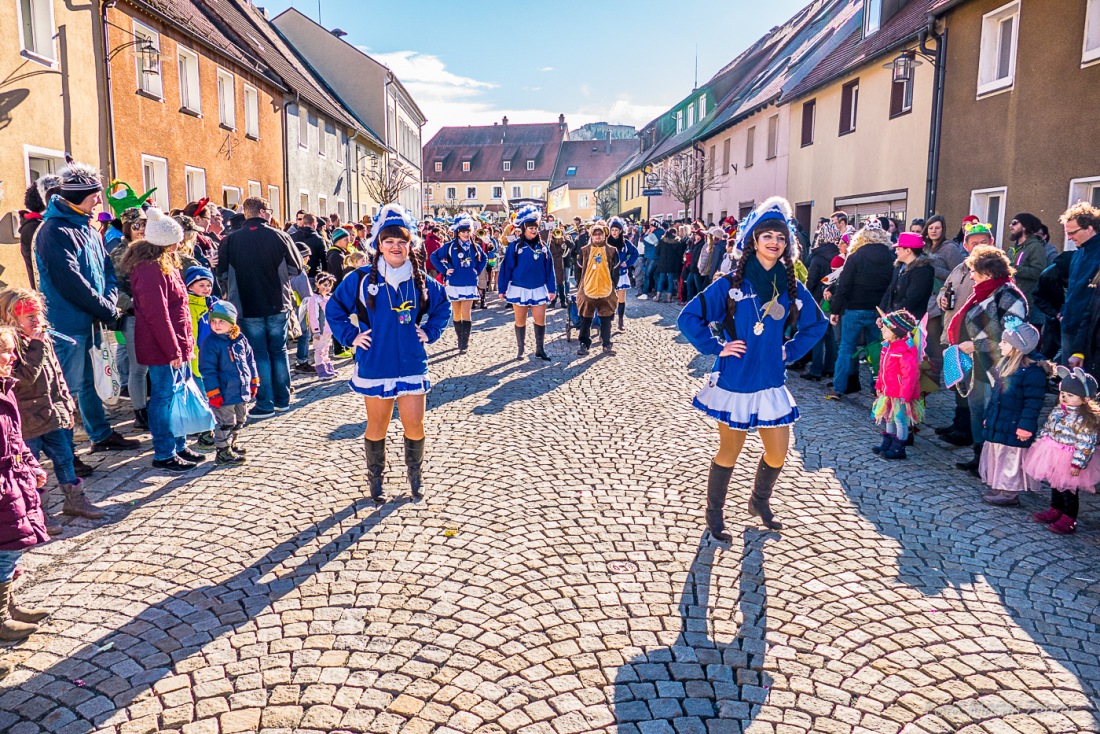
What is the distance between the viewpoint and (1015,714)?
319cm

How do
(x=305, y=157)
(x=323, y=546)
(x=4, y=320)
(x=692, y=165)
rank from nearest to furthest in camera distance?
(x=4, y=320)
(x=323, y=546)
(x=305, y=157)
(x=692, y=165)

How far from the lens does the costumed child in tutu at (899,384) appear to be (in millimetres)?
6824

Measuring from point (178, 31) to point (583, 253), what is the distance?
34.7 feet

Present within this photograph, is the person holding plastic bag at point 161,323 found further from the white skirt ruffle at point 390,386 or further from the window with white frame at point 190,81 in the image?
the window with white frame at point 190,81

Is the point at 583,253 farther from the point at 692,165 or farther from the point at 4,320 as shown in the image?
the point at 692,165

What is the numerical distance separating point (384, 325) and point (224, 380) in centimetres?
191

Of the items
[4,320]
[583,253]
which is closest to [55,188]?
[4,320]

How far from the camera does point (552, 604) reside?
4.08 meters

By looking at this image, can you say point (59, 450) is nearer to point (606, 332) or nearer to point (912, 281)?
point (912, 281)

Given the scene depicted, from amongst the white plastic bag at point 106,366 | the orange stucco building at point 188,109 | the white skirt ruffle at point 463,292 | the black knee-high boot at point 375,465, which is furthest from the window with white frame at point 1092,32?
the orange stucco building at point 188,109

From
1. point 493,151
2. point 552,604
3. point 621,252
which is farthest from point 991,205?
point 493,151

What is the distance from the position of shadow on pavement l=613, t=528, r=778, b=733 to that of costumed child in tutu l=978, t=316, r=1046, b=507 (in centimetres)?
→ 261

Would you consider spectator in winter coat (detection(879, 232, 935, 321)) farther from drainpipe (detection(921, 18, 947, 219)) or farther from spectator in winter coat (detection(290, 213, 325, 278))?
spectator in winter coat (detection(290, 213, 325, 278))

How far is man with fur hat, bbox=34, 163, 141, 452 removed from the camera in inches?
230
